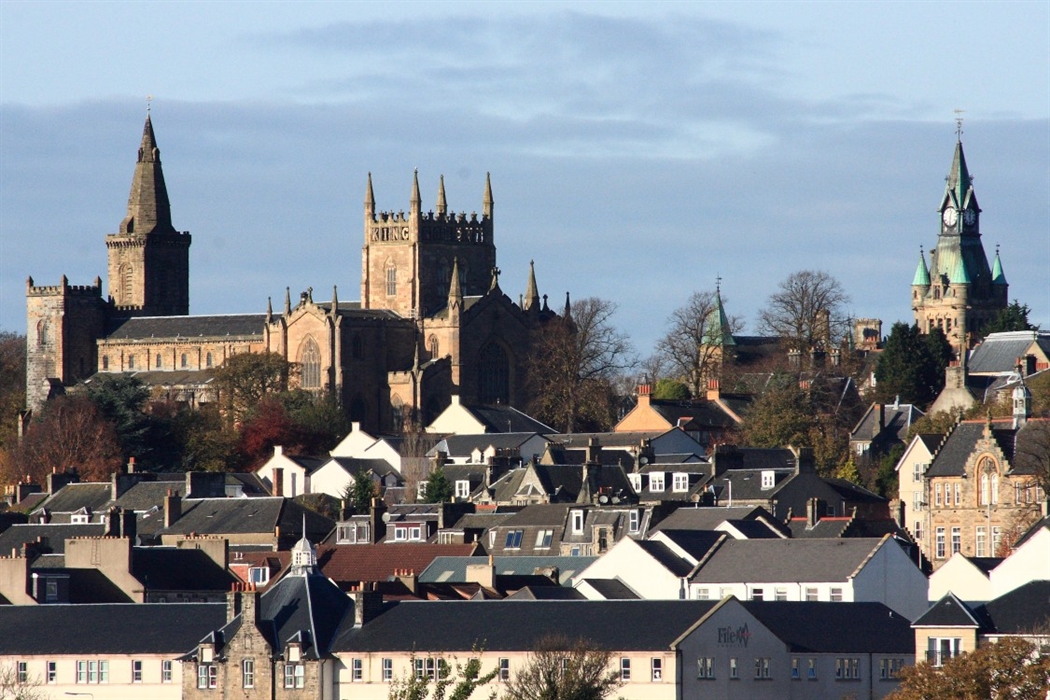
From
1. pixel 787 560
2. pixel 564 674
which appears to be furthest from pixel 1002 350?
pixel 564 674

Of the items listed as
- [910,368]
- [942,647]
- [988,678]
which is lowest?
[988,678]

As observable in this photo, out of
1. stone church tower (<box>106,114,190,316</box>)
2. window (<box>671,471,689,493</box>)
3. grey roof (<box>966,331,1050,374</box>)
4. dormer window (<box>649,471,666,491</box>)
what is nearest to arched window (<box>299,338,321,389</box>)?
stone church tower (<box>106,114,190,316</box>)

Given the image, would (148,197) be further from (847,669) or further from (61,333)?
(847,669)

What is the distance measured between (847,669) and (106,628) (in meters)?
17.4

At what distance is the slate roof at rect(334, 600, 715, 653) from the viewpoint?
6613 centimetres

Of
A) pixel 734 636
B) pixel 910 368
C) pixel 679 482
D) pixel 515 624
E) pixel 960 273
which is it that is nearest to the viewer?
pixel 734 636

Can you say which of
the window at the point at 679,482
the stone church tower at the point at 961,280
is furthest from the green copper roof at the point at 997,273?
A: the window at the point at 679,482

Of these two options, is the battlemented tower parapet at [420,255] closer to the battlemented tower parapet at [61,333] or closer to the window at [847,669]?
the battlemented tower parapet at [61,333]

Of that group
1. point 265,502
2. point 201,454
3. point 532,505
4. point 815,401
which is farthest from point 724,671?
point 201,454

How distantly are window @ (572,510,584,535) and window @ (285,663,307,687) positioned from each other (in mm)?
26132

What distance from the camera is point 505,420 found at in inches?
5615

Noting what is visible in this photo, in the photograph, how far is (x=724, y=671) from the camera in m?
66.2

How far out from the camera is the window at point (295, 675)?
67.8 m

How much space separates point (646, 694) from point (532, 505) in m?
34.9
